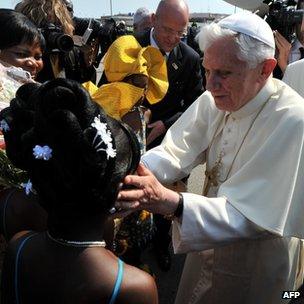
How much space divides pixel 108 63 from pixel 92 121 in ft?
4.58

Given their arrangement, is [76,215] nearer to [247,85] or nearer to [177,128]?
[247,85]

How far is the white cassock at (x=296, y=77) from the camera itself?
282 centimetres

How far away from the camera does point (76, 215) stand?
116 cm

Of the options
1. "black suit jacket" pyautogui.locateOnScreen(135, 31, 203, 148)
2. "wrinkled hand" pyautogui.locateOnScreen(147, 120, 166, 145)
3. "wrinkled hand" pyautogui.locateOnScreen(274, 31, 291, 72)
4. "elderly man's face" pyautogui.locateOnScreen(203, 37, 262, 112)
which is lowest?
"wrinkled hand" pyautogui.locateOnScreen(147, 120, 166, 145)

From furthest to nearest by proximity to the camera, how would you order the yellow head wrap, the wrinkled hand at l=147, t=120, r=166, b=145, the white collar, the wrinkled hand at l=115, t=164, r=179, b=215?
the wrinkled hand at l=147, t=120, r=166, b=145 < the yellow head wrap < the white collar < the wrinkled hand at l=115, t=164, r=179, b=215

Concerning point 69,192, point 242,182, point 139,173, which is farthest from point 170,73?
Answer: point 69,192

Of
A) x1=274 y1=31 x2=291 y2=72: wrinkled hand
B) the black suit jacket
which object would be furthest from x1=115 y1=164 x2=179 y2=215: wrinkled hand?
x1=274 y1=31 x2=291 y2=72: wrinkled hand

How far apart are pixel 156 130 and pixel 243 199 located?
1.77m

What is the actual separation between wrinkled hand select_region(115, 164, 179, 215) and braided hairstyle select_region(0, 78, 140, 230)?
150 millimetres

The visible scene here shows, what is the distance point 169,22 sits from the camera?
Result: 3.28 meters

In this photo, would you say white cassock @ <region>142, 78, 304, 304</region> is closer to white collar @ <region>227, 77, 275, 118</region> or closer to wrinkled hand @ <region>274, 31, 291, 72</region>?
white collar @ <region>227, 77, 275, 118</region>

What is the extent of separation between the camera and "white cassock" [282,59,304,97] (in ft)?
9.26

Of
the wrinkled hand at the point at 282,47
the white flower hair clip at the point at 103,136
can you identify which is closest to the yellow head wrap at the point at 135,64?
the white flower hair clip at the point at 103,136

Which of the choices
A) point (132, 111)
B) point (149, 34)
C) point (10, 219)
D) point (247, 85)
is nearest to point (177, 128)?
point (132, 111)
